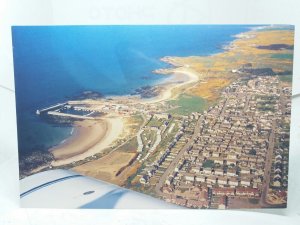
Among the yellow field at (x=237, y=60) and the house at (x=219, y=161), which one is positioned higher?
the yellow field at (x=237, y=60)

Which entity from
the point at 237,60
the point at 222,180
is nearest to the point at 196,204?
the point at 222,180

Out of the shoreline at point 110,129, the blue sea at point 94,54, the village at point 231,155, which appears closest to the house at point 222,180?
the village at point 231,155

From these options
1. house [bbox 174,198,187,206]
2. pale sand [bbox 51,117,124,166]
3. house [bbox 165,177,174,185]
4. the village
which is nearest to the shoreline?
pale sand [bbox 51,117,124,166]

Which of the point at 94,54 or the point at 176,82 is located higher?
the point at 94,54

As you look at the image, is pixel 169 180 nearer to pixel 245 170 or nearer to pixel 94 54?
pixel 245 170

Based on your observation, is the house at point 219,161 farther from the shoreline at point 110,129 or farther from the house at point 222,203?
the shoreline at point 110,129
